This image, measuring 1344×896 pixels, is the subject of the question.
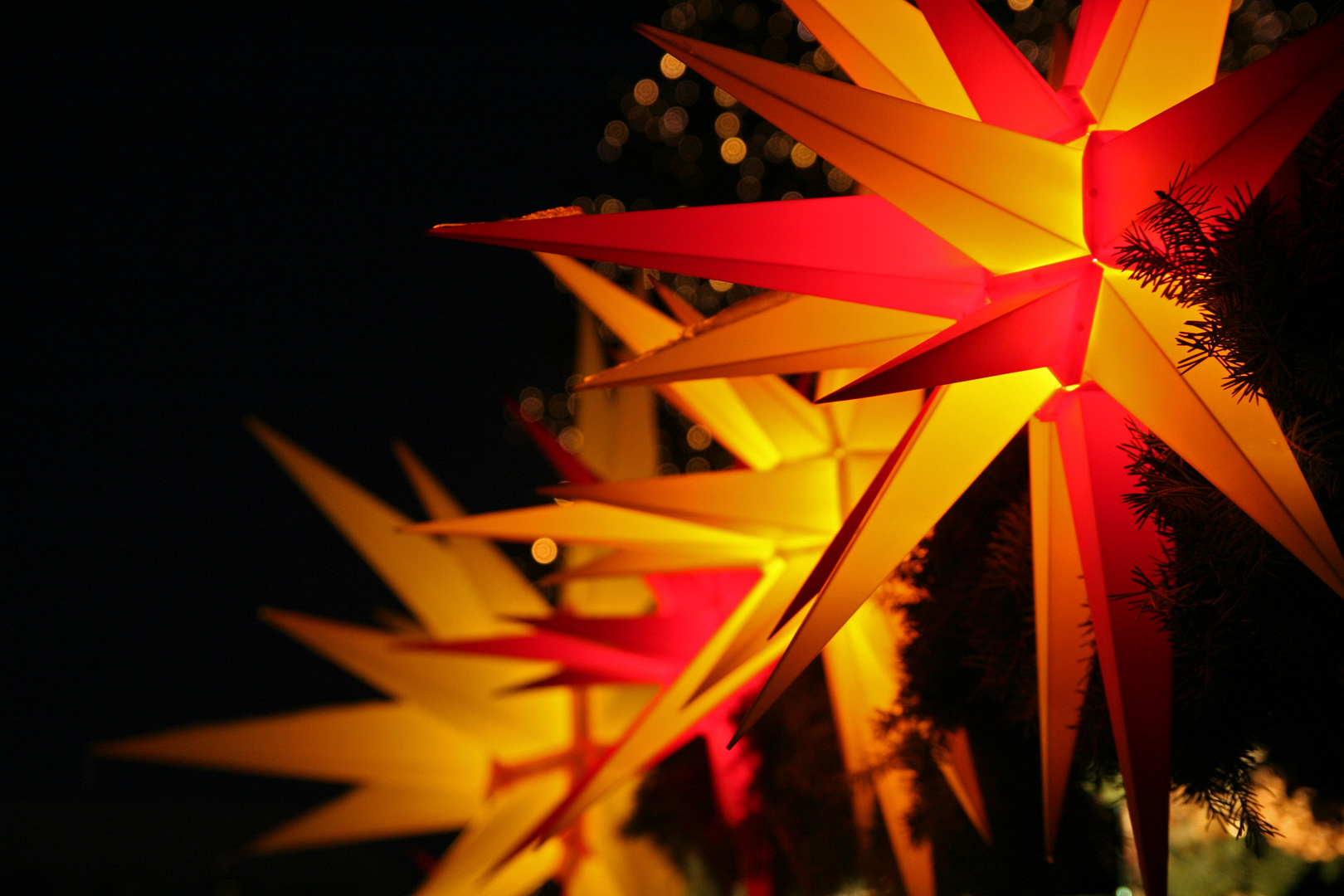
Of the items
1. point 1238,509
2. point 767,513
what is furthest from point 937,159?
point 767,513

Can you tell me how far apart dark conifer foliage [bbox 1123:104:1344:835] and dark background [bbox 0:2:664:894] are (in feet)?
15.3

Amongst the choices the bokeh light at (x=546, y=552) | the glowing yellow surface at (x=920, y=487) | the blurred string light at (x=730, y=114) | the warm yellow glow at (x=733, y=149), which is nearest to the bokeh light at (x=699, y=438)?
the bokeh light at (x=546, y=552)

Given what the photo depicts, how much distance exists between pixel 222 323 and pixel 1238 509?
625 cm

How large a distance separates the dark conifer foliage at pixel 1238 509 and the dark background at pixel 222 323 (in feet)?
15.3

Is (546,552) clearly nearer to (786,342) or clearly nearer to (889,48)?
(786,342)

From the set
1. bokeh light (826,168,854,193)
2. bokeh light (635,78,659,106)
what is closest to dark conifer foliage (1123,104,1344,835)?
bokeh light (826,168,854,193)

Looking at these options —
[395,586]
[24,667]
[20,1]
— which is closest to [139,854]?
[24,667]

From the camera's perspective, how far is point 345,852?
5676mm

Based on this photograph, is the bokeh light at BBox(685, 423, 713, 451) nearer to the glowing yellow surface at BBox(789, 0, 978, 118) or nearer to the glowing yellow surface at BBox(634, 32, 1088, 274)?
the glowing yellow surface at BBox(789, 0, 978, 118)

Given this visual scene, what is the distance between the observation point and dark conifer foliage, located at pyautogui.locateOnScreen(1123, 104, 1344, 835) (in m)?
1.04

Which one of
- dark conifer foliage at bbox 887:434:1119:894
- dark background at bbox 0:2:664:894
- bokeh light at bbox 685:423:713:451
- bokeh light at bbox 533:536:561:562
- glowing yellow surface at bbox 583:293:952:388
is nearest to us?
glowing yellow surface at bbox 583:293:952:388

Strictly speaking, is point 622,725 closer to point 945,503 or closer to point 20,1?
point 945,503

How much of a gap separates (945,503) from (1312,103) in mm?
519

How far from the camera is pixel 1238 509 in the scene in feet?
3.75
